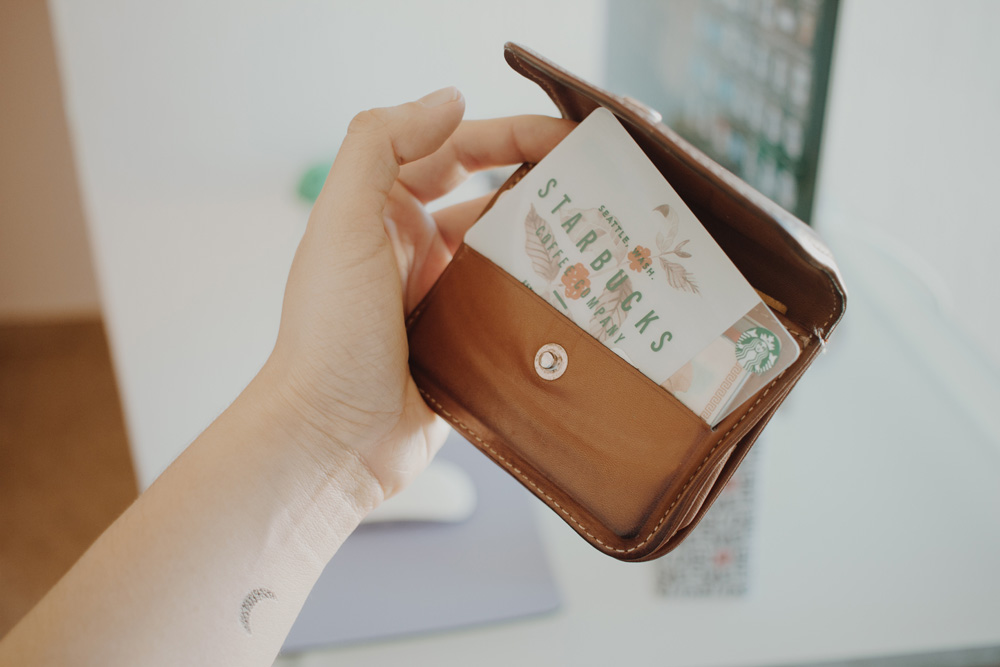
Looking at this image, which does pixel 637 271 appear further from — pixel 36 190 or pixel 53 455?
pixel 36 190

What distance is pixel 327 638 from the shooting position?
2.78 feet

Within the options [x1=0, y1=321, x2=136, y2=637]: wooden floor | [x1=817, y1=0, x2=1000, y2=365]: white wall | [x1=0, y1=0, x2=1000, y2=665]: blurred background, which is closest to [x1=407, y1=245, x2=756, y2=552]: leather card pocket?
[x1=0, y1=0, x2=1000, y2=665]: blurred background

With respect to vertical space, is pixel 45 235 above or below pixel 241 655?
below

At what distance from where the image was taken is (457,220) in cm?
87

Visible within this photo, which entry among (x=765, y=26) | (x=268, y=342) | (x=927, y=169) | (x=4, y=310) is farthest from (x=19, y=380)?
(x=927, y=169)

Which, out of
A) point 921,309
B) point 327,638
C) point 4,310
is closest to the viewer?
point 327,638

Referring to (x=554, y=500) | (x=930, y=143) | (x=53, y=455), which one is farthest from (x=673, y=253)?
(x=53, y=455)

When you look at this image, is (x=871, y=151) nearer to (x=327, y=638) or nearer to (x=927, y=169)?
(x=927, y=169)

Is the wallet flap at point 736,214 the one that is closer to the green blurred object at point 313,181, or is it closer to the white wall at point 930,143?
the green blurred object at point 313,181

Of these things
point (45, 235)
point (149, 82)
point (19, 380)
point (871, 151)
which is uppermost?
point (149, 82)

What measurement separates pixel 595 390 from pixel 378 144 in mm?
294

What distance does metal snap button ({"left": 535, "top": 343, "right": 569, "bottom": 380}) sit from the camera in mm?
639

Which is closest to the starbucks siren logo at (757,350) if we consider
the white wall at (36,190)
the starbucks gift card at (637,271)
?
the starbucks gift card at (637,271)

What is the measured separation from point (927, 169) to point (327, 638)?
1232mm
